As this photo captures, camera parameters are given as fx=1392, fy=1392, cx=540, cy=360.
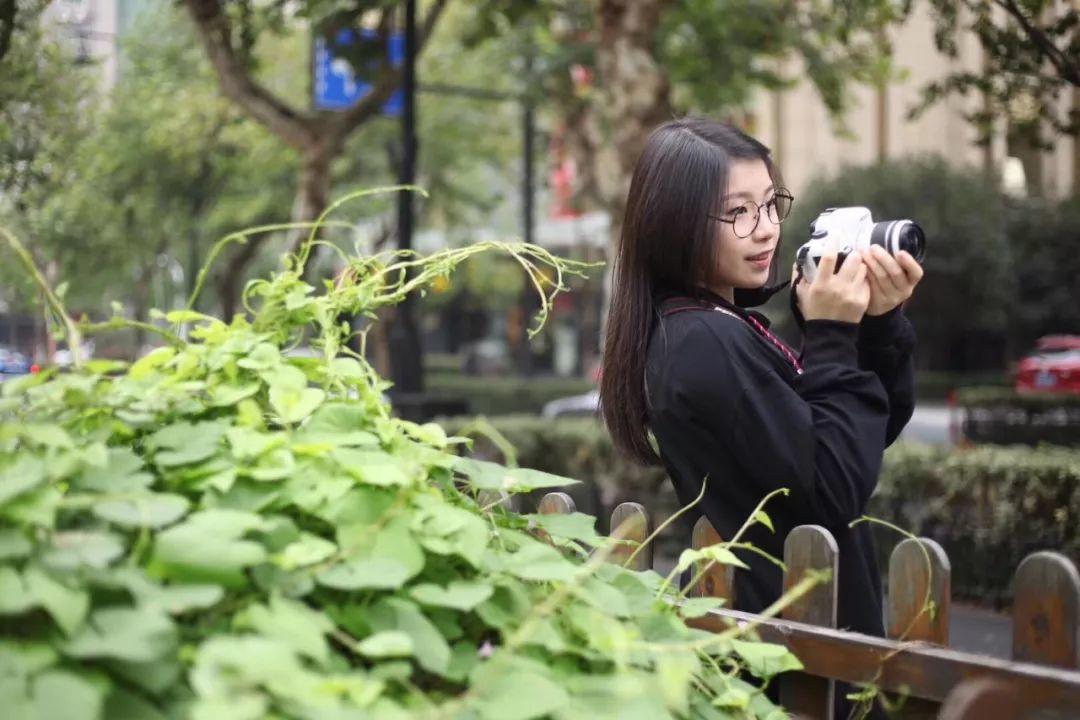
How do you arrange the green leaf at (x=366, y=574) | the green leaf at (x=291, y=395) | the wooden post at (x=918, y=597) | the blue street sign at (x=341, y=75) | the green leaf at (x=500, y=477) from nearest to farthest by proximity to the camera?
the green leaf at (x=366, y=574) → the green leaf at (x=291, y=395) → the green leaf at (x=500, y=477) → the wooden post at (x=918, y=597) → the blue street sign at (x=341, y=75)

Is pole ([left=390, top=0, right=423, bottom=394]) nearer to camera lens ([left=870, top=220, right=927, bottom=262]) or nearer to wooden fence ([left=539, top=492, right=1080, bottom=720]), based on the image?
camera lens ([left=870, top=220, right=927, bottom=262])

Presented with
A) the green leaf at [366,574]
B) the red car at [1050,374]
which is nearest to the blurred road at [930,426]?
the red car at [1050,374]

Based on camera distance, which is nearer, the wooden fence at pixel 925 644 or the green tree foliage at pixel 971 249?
the wooden fence at pixel 925 644

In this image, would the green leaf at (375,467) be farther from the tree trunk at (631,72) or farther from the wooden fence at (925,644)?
the tree trunk at (631,72)

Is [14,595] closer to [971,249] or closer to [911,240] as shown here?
[911,240]

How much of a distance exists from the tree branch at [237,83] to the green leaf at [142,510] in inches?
366

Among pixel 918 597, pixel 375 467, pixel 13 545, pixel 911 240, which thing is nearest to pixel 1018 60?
pixel 911 240

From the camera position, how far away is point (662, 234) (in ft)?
8.40

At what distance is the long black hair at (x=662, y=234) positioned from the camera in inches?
100.0

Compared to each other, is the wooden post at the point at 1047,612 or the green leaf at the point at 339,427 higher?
the green leaf at the point at 339,427

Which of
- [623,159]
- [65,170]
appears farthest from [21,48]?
[623,159]

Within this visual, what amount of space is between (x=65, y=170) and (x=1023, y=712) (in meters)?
8.08

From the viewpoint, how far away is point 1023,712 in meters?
1.91

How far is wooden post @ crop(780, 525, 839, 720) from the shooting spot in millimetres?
2184
